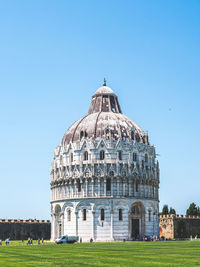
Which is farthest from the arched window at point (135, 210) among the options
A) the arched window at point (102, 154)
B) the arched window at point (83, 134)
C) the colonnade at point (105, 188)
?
the arched window at point (83, 134)

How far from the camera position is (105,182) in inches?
3228

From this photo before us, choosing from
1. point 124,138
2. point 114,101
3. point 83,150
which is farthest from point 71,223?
point 114,101

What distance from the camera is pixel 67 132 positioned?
93.5 metres

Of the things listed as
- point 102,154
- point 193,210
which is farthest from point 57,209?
point 193,210

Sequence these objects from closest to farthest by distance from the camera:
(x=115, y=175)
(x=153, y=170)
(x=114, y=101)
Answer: (x=115, y=175)
(x=153, y=170)
(x=114, y=101)

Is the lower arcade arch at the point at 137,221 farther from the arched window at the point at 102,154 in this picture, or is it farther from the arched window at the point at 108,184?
the arched window at the point at 102,154

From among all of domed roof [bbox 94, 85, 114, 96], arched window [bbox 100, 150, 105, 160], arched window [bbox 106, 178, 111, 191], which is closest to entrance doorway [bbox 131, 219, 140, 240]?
arched window [bbox 106, 178, 111, 191]

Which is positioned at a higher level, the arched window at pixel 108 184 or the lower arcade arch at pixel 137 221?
the arched window at pixel 108 184

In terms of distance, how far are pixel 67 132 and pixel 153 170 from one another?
20.0 metres

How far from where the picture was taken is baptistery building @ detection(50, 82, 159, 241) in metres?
81.8

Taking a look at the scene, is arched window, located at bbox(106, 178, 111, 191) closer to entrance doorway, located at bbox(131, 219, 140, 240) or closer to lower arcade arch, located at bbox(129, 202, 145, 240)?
lower arcade arch, located at bbox(129, 202, 145, 240)

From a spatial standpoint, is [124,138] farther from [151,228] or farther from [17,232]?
[17,232]

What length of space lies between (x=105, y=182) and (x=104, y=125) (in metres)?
12.3

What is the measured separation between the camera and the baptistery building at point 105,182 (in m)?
81.8
